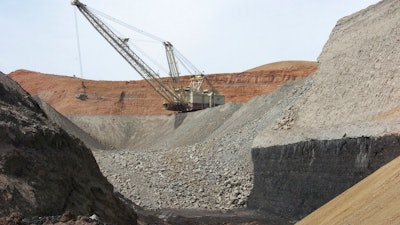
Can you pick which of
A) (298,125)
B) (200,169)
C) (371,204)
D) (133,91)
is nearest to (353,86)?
(298,125)

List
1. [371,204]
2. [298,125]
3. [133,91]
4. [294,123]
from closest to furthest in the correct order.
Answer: [371,204]
[298,125]
[294,123]
[133,91]

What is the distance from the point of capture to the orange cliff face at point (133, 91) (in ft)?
248

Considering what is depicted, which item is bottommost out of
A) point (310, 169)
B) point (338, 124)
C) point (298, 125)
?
point (310, 169)

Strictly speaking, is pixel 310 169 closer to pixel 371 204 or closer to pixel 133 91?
pixel 371 204

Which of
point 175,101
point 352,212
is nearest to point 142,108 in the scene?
point 175,101

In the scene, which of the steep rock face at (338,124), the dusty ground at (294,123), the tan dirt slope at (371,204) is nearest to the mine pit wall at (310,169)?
the steep rock face at (338,124)

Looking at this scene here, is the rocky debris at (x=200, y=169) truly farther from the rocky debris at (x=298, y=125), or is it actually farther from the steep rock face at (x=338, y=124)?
the steep rock face at (x=338, y=124)

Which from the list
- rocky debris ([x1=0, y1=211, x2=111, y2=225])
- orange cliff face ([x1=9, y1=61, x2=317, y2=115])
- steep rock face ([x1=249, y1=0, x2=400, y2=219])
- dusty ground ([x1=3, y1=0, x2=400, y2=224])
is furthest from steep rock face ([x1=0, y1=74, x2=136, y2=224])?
orange cliff face ([x1=9, y1=61, x2=317, y2=115])

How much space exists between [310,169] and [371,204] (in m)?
11.8

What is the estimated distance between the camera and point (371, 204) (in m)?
9.66

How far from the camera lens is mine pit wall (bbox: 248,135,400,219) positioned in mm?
17203

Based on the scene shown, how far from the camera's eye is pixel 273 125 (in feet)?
98.1

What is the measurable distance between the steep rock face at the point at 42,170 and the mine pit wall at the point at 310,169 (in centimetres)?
806

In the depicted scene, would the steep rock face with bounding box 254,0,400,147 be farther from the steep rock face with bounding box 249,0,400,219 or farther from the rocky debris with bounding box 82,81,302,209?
the rocky debris with bounding box 82,81,302,209
